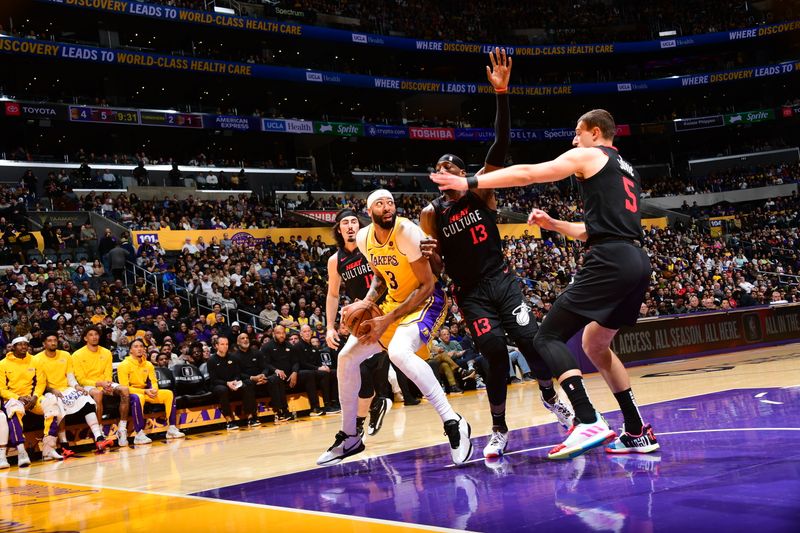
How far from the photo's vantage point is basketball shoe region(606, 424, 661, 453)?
5441 millimetres

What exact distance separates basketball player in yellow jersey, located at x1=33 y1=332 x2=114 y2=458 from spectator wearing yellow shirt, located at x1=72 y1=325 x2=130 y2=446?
0.37ft

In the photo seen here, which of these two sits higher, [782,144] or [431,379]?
[782,144]

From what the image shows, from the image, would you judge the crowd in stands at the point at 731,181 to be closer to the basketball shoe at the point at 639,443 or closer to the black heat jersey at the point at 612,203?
the basketball shoe at the point at 639,443

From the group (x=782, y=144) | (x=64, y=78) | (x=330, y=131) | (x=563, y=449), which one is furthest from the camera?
(x=782, y=144)

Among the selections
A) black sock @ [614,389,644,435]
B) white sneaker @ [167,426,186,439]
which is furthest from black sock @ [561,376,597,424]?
white sneaker @ [167,426,186,439]

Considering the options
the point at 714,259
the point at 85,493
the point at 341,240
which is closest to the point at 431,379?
the point at 341,240

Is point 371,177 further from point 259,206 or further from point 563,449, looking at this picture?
point 563,449

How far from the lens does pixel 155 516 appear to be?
506 centimetres

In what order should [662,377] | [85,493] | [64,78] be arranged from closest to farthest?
[85,493]
[662,377]
[64,78]

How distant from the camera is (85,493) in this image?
21.6ft

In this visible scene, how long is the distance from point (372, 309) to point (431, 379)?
2.66 feet

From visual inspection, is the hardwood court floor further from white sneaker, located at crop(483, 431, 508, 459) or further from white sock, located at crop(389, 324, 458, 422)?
white sock, located at crop(389, 324, 458, 422)

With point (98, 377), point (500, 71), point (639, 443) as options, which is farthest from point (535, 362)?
point (98, 377)

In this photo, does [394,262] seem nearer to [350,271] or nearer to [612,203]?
[350,271]
